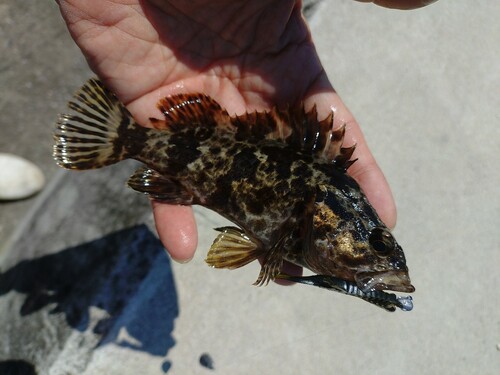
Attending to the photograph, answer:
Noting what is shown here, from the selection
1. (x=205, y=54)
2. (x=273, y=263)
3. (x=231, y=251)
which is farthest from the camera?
(x=205, y=54)

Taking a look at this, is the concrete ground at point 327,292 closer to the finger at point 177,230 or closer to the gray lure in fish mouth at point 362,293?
the finger at point 177,230

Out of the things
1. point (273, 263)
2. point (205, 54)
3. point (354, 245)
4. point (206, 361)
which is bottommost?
point (206, 361)

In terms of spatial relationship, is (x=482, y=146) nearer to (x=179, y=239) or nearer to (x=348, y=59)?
(x=348, y=59)

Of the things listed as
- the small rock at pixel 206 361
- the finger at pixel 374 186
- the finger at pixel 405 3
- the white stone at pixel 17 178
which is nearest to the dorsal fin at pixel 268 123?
the finger at pixel 374 186

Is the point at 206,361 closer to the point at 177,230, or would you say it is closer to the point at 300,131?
the point at 177,230

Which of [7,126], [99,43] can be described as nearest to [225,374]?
[99,43]

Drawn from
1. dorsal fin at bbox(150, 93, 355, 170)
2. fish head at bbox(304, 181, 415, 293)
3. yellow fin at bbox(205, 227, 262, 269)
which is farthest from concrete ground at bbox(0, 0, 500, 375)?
fish head at bbox(304, 181, 415, 293)

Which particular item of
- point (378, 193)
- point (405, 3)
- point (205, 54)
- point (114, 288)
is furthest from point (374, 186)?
point (114, 288)
